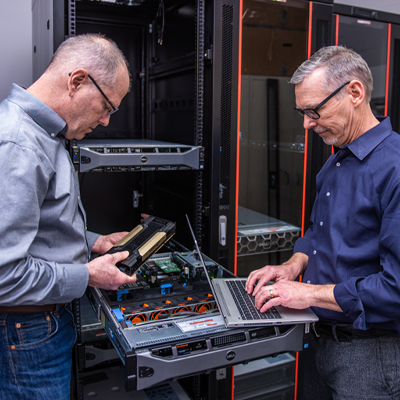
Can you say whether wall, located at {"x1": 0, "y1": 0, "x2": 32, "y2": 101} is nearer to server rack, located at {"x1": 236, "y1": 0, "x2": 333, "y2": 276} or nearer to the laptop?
server rack, located at {"x1": 236, "y1": 0, "x2": 333, "y2": 276}

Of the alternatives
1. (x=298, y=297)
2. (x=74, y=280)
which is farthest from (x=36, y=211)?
(x=298, y=297)

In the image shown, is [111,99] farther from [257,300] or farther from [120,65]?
[257,300]

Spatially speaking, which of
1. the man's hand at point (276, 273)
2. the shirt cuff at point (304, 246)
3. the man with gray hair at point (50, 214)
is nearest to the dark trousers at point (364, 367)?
the man's hand at point (276, 273)

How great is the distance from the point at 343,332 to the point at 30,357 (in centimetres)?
99

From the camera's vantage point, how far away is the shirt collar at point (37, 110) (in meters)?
1.25

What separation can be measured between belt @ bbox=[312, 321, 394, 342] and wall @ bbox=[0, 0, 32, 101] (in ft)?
6.72

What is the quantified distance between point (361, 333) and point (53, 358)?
3.23 ft

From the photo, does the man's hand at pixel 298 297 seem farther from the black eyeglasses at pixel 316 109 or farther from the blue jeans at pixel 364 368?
the black eyeglasses at pixel 316 109

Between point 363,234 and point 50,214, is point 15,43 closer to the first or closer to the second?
point 50,214

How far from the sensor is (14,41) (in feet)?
7.93

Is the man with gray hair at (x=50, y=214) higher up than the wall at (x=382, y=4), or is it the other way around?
the wall at (x=382, y=4)

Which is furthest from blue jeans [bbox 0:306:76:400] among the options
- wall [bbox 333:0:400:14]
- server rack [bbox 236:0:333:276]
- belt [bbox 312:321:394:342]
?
wall [bbox 333:0:400:14]

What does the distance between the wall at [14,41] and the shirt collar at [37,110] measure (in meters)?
1.28

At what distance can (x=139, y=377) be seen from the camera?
43.7 inches
